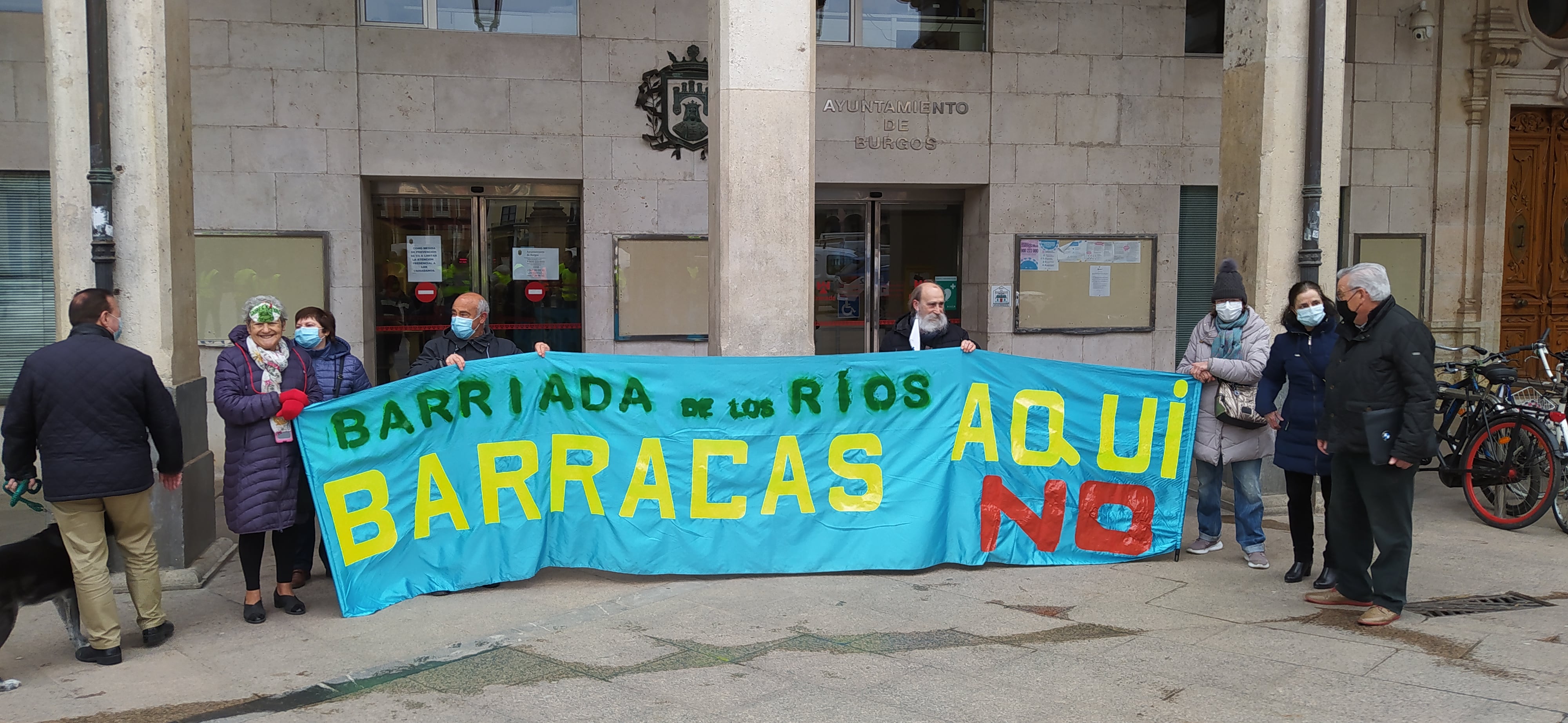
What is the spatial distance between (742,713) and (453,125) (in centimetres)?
807

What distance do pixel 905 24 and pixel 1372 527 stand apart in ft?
26.2

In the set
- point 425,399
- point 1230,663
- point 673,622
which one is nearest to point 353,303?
point 425,399

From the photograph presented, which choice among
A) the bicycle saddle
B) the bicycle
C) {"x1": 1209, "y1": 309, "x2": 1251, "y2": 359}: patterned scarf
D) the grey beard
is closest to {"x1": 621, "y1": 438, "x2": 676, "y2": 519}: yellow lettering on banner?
the grey beard

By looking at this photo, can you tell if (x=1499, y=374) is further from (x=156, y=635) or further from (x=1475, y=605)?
(x=156, y=635)

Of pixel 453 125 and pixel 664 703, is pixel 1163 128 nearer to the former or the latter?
pixel 453 125

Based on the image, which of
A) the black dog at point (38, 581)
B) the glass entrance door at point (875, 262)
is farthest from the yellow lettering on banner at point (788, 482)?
the glass entrance door at point (875, 262)

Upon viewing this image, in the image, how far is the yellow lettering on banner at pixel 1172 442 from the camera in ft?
24.0

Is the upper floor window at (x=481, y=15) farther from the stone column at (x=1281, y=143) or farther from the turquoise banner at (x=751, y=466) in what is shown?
the stone column at (x=1281, y=143)

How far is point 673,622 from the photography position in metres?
5.97

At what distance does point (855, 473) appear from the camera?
6.96 metres

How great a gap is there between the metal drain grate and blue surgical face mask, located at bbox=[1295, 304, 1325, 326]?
161cm

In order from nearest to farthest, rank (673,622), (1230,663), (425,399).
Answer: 1. (1230,663)
2. (673,622)
3. (425,399)

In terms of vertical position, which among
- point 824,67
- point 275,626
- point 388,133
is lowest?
point 275,626

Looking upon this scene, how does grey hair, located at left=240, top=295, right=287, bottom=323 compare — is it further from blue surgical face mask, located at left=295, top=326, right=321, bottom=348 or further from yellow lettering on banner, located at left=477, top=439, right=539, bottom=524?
yellow lettering on banner, located at left=477, top=439, right=539, bottom=524
